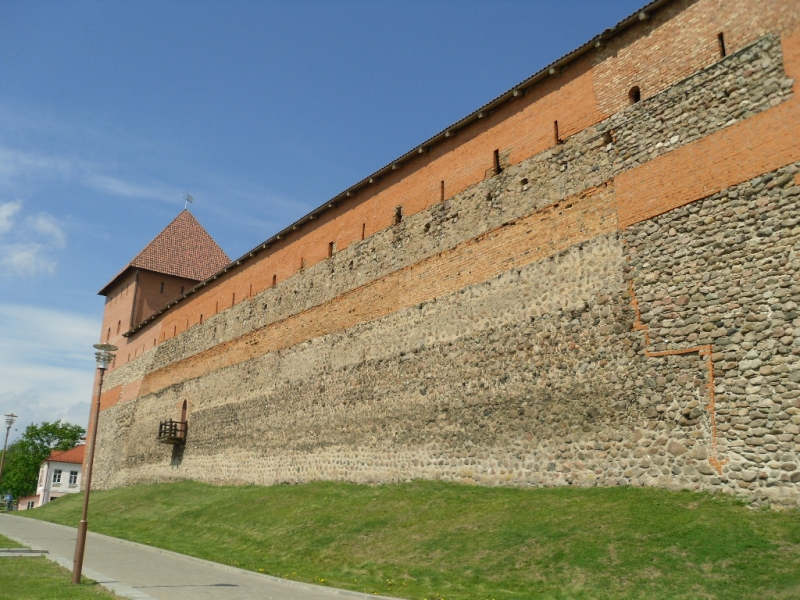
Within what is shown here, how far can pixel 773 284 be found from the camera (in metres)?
8.34

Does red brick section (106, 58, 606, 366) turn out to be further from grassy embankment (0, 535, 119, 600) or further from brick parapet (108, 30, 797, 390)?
grassy embankment (0, 535, 119, 600)

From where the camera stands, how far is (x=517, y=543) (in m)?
8.31

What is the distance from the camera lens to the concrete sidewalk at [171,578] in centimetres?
743

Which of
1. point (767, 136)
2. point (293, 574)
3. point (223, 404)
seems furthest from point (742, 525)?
point (223, 404)

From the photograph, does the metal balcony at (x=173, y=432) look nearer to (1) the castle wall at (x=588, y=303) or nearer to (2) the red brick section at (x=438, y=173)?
(2) the red brick section at (x=438, y=173)

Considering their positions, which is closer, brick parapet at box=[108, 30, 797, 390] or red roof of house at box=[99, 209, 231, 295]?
brick parapet at box=[108, 30, 797, 390]

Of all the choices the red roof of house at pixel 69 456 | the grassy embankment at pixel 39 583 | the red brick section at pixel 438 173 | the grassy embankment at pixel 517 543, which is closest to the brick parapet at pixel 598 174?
the red brick section at pixel 438 173

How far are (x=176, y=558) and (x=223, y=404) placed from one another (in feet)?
33.6

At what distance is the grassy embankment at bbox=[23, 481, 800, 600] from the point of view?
260 inches

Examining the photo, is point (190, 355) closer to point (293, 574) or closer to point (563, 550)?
point (293, 574)

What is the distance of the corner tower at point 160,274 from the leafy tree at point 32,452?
29655 mm

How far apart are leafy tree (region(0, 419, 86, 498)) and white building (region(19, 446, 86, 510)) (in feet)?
16.0

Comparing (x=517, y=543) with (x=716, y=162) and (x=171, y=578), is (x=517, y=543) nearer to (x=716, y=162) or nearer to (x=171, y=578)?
(x=171, y=578)

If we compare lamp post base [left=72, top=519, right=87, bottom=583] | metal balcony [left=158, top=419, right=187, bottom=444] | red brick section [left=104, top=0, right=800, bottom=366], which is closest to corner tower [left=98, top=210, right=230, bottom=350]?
metal balcony [left=158, top=419, right=187, bottom=444]
